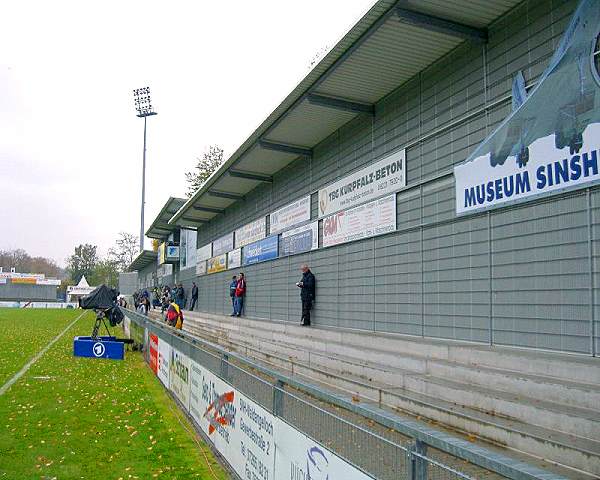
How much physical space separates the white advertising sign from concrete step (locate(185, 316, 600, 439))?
9.06 ft

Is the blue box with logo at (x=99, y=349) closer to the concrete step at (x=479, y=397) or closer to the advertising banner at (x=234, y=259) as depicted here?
the concrete step at (x=479, y=397)

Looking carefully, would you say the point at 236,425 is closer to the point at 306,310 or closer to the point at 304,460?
the point at 304,460

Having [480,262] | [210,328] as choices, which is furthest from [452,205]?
[210,328]

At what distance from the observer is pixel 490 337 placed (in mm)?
8969

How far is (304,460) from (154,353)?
1113cm

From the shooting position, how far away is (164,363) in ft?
40.3

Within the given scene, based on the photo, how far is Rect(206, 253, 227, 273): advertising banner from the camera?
28.2 m

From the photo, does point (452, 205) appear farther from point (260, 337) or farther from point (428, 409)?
point (260, 337)

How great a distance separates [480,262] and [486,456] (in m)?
7.41

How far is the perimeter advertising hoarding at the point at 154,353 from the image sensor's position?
14.0 meters

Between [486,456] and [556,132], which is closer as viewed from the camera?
[486,456]

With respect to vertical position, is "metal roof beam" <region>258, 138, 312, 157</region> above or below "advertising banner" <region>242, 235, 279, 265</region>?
above

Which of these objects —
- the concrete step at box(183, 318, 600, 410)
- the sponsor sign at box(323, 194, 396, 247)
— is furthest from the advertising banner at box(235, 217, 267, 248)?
the concrete step at box(183, 318, 600, 410)

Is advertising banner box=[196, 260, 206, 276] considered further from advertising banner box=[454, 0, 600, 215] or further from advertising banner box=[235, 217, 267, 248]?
advertising banner box=[454, 0, 600, 215]
